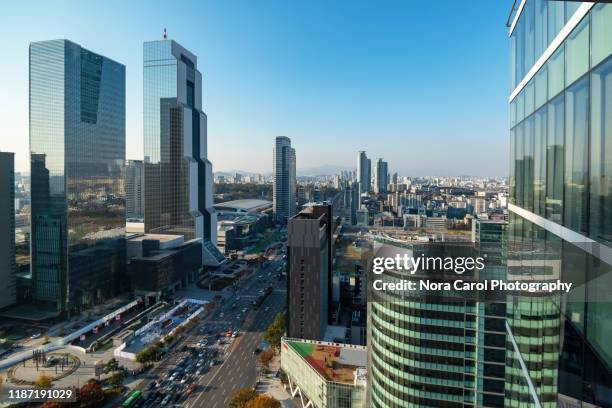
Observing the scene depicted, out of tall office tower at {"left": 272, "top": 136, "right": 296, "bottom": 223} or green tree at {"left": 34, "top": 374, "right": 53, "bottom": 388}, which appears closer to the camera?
green tree at {"left": 34, "top": 374, "right": 53, "bottom": 388}

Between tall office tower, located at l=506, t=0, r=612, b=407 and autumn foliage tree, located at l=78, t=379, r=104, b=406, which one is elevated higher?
tall office tower, located at l=506, t=0, r=612, b=407

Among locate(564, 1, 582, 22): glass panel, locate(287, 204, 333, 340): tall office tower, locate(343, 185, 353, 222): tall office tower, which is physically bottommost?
locate(287, 204, 333, 340): tall office tower

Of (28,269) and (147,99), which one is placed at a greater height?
(147,99)

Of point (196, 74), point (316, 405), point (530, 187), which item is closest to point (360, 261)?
point (316, 405)

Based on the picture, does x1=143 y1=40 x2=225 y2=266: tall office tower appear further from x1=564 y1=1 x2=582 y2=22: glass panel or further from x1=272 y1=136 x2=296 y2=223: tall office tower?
x1=564 y1=1 x2=582 y2=22: glass panel

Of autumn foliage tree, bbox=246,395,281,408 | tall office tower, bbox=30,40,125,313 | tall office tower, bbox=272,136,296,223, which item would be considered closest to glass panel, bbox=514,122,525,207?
autumn foliage tree, bbox=246,395,281,408

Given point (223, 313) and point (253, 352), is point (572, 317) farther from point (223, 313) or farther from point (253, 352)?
point (223, 313)

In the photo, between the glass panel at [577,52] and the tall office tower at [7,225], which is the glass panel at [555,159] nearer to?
the glass panel at [577,52]

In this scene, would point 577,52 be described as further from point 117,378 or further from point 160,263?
point 160,263
